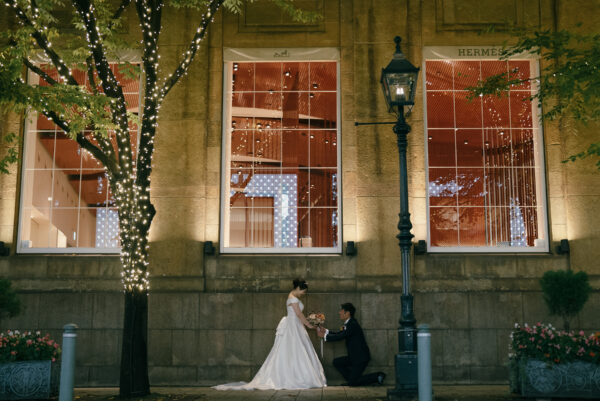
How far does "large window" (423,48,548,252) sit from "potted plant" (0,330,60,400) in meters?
7.59

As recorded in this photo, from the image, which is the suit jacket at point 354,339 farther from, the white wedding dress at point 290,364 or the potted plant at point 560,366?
the potted plant at point 560,366

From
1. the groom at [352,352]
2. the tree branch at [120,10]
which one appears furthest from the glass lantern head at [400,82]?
the tree branch at [120,10]

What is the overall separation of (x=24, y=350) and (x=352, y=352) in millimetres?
5799

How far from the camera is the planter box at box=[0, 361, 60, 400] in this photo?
10.0m

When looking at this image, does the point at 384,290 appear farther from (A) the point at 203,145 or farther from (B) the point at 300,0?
(B) the point at 300,0

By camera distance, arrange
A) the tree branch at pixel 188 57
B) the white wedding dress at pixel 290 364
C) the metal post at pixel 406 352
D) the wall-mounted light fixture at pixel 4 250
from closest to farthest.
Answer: the metal post at pixel 406 352
the tree branch at pixel 188 57
the white wedding dress at pixel 290 364
the wall-mounted light fixture at pixel 4 250

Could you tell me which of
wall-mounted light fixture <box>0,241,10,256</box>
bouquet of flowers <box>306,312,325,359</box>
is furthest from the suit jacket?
wall-mounted light fixture <box>0,241,10,256</box>

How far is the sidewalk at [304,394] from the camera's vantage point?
402 inches

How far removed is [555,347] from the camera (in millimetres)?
9977

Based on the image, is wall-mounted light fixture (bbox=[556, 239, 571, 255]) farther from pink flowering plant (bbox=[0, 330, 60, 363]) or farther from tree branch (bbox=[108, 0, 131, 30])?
pink flowering plant (bbox=[0, 330, 60, 363])

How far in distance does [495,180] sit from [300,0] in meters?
5.77

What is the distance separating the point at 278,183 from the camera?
1352 centimetres

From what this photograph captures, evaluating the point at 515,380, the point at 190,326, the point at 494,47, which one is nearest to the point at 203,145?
the point at 190,326

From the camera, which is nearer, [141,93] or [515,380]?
[515,380]
